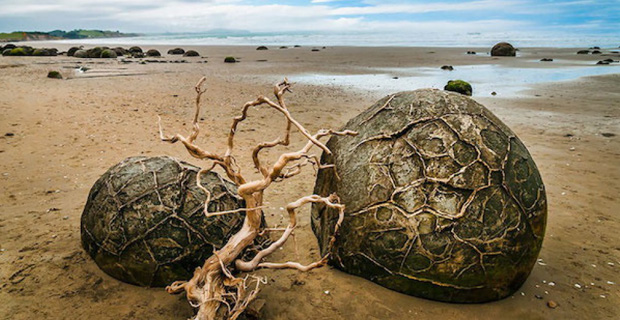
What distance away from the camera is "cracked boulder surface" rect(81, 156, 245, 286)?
3.80m

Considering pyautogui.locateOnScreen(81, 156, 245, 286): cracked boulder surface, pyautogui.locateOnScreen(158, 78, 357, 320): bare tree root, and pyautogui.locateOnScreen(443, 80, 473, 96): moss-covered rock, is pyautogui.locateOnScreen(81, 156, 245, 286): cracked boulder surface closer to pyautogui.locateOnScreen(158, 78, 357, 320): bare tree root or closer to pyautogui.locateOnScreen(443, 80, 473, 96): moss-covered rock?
pyautogui.locateOnScreen(158, 78, 357, 320): bare tree root

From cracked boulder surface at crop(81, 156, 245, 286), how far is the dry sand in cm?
24

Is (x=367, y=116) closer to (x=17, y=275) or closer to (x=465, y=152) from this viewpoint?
(x=465, y=152)

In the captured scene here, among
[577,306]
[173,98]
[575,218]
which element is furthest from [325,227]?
[173,98]

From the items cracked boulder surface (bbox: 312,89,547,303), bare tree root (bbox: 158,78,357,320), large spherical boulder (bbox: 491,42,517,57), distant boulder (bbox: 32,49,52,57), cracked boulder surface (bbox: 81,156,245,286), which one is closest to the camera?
bare tree root (bbox: 158,78,357,320)

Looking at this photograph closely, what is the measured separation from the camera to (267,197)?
6383 millimetres

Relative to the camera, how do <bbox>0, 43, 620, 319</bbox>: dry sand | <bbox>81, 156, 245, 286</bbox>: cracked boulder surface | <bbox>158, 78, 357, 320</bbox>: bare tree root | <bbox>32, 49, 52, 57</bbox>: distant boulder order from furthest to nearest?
<bbox>32, 49, 52, 57</bbox>: distant boulder < <bbox>81, 156, 245, 286</bbox>: cracked boulder surface < <bbox>0, 43, 620, 319</bbox>: dry sand < <bbox>158, 78, 357, 320</bbox>: bare tree root

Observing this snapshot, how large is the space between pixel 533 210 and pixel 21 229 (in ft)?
19.6

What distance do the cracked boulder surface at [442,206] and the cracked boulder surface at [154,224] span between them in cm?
136

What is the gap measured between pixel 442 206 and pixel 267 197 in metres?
3.41

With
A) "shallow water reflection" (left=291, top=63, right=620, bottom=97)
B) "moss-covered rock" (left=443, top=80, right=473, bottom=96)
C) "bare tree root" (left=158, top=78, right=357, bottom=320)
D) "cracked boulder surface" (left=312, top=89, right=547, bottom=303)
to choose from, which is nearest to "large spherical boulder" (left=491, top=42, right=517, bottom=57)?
"shallow water reflection" (left=291, top=63, right=620, bottom=97)

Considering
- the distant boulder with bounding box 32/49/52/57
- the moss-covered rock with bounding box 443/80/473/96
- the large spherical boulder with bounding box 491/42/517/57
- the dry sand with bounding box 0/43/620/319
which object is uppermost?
the large spherical boulder with bounding box 491/42/517/57

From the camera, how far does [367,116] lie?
4.36 metres

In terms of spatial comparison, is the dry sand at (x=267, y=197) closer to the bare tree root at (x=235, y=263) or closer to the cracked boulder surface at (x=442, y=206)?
the cracked boulder surface at (x=442, y=206)
